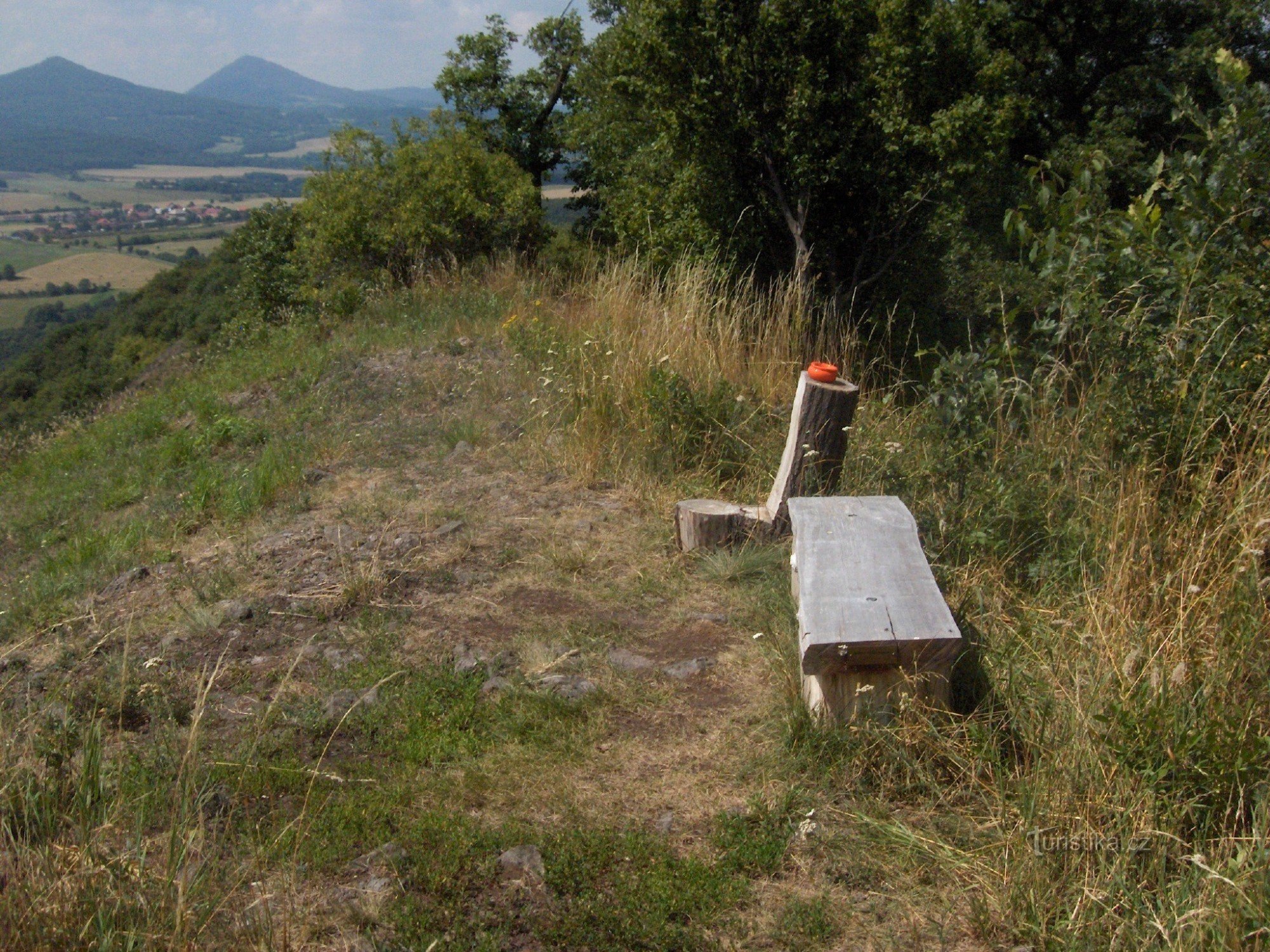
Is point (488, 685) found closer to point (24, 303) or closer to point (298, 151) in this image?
point (24, 303)

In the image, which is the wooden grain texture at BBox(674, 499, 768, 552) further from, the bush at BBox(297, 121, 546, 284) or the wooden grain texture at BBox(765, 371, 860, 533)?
the bush at BBox(297, 121, 546, 284)

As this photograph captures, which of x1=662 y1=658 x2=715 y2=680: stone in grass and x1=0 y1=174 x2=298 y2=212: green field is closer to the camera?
x1=662 y1=658 x2=715 y2=680: stone in grass

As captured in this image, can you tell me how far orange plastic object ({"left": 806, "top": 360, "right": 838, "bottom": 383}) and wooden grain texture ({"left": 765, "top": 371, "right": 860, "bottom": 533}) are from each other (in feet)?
0.07

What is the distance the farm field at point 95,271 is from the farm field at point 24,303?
164cm

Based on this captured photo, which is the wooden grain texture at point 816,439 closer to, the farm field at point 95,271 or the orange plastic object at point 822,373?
the orange plastic object at point 822,373

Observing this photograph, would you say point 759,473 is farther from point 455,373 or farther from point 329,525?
point 455,373

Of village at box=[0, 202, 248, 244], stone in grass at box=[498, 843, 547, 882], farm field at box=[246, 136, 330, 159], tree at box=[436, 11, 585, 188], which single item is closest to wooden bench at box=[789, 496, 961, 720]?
stone in grass at box=[498, 843, 547, 882]

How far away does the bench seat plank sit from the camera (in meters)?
2.88

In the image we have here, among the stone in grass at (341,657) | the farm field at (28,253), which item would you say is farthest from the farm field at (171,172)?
the stone in grass at (341,657)

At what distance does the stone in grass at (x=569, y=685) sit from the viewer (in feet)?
11.3

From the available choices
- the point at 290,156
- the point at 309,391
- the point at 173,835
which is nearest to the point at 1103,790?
the point at 173,835

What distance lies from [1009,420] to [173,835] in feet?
11.6

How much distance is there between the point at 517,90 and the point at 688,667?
15311 mm

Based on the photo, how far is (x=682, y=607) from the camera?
418 cm
